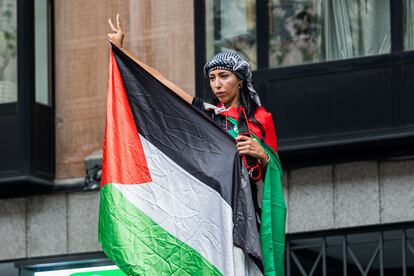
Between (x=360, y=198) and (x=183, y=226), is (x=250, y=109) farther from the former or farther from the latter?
(x=360, y=198)

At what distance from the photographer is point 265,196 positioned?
526 inches

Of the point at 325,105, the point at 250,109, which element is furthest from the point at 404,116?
the point at 250,109

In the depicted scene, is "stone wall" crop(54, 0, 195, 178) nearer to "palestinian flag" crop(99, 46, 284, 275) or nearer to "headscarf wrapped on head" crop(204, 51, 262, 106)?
"palestinian flag" crop(99, 46, 284, 275)

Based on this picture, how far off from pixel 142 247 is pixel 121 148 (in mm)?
787

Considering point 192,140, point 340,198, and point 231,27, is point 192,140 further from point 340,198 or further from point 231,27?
point 231,27

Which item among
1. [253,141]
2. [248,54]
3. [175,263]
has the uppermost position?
[248,54]

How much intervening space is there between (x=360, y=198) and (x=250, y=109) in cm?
717

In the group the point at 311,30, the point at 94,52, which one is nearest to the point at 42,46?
the point at 94,52

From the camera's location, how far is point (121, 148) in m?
13.6

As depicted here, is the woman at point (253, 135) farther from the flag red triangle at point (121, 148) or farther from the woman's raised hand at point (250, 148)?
the flag red triangle at point (121, 148)

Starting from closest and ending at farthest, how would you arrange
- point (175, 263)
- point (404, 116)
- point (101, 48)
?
point (175, 263) < point (404, 116) < point (101, 48)

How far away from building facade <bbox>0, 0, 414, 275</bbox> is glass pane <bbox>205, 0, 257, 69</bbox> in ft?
0.05

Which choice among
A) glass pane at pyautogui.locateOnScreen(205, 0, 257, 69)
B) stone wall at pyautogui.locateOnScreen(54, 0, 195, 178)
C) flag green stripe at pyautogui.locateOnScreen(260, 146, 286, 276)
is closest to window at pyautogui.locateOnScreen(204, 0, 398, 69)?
glass pane at pyautogui.locateOnScreen(205, 0, 257, 69)

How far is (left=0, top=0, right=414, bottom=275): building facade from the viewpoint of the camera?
20406mm
